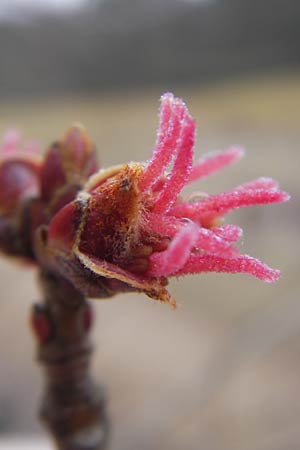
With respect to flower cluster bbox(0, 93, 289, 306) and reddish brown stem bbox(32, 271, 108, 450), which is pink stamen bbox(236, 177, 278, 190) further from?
reddish brown stem bbox(32, 271, 108, 450)

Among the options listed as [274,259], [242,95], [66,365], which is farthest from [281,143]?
[66,365]

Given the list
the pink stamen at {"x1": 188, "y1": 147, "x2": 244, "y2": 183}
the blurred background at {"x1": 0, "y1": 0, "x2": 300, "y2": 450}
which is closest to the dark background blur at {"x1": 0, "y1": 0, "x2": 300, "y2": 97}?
the blurred background at {"x1": 0, "y1": 0, "x2": 300, "y2": 450}

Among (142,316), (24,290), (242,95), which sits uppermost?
(242,95)

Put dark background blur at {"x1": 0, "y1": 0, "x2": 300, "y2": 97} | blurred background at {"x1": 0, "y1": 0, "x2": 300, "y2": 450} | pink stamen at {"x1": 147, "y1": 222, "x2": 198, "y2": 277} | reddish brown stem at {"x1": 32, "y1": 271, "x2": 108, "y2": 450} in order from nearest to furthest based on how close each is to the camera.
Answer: pink stamen at {"x1": 147, "y1": 222, "x2": 198, "y2": 277}, reddish brown stem at {"x1": 32, "y1": 271, "x2": 108, "y2": 450}, blurred background at {"x1": 0, "y1": 0, "x2": 300, "y2": 450}, dark background blur at {"x1": 0, "y1": 0, "x2": 300, "y2": 97}

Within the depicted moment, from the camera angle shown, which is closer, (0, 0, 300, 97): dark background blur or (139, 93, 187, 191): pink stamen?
(139, 93, 187, 191): pink stamen

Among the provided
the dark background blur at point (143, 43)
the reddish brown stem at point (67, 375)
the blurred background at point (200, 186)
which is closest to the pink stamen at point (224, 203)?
the reddish brown stem at point (67, 375)

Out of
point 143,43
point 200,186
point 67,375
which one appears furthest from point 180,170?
point 143,43

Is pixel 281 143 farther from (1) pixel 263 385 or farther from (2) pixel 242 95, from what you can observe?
(1) pixel 263 385
